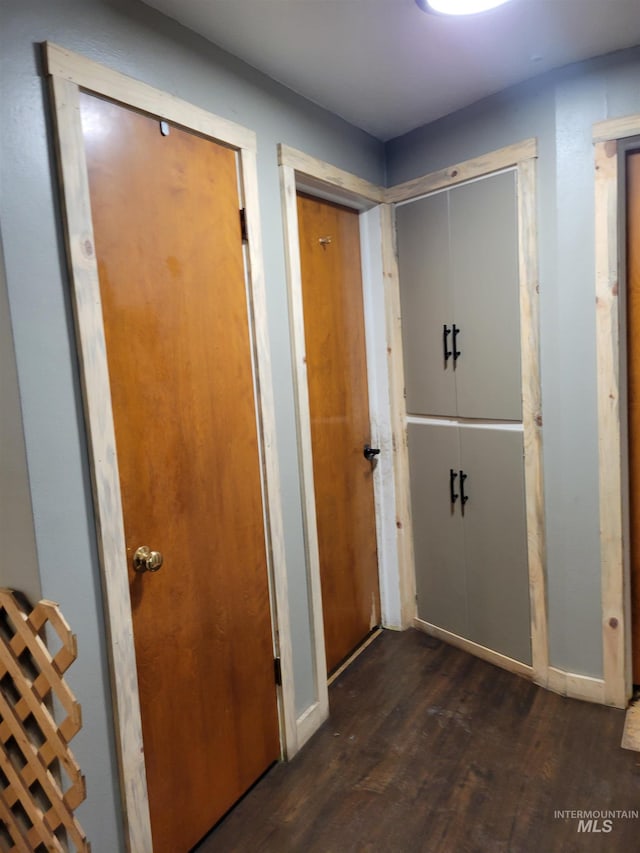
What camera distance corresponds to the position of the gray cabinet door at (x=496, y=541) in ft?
7.59

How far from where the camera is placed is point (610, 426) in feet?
6.68

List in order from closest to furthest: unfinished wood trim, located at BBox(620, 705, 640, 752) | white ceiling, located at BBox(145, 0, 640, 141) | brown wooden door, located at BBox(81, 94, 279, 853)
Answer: brown wooden door, located at BBox(81, 94, 279, 853), white ceiling, located at BBox(145, 0, 640, 141), unfinished wood trim, located at BBox(620, 705, 640, 752)

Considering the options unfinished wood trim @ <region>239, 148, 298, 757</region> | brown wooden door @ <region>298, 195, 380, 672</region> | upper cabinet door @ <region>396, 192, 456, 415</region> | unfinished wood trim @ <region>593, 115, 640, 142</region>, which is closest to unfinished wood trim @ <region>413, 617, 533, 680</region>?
brown wooden door @ <region>298, 195, 380, 672</region>

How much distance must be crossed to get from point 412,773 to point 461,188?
7.37ft

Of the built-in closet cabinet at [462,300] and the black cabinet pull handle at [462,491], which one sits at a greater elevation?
the built-in closet cabinet at [462,300]

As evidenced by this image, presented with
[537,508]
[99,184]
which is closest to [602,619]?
[537,508]

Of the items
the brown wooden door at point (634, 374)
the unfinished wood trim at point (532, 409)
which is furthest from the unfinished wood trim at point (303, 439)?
the brown wooden door at point (634, 374)

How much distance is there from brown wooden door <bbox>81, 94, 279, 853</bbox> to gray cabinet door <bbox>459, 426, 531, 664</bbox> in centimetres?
104

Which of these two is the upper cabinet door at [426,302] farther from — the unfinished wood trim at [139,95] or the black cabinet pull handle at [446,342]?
the unfinished wood trim at [139,95]

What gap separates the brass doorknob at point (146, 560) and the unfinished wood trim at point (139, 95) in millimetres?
1142

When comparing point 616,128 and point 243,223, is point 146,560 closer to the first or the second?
point 243,223

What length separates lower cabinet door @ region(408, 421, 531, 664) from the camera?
2.33 m

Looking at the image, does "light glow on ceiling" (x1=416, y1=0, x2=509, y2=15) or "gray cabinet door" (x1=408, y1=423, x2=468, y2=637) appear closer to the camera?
"light glow on ceiling" (x1=416, y1=0, x2=509, y2=15)

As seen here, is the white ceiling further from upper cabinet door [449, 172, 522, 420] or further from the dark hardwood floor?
the dark hardwood floor
